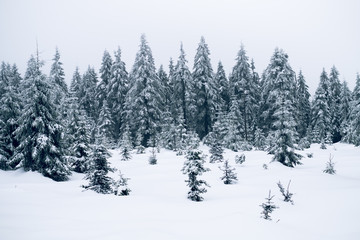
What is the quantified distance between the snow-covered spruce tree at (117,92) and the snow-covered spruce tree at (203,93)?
11230 mm

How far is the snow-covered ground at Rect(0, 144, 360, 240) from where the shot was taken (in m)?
6.17

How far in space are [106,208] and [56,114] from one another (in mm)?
11623

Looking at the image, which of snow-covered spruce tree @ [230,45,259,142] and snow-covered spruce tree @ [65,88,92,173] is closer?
snow-covered spruce tree @ [65,88,92,173]

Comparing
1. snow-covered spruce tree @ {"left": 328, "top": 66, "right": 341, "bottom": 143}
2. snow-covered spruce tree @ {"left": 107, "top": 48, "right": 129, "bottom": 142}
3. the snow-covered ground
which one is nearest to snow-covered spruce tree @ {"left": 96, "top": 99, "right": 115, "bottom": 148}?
snow-covered spruce tree @ {"left": 107, "top": 48, "right": 129, "bottom": 142}

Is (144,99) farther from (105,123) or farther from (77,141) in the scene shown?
(77,141)

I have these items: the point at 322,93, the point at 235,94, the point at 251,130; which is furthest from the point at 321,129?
the point at 235,94

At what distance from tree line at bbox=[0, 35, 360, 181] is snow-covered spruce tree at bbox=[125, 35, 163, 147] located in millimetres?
138

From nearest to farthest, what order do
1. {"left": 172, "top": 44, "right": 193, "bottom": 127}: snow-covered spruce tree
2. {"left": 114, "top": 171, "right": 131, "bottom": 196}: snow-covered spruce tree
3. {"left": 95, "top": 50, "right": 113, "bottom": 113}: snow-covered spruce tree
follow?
{"left": 114, "top": 171, "right": 131, "bottom": 196}: snow-covered spruce tree, {"left": 172, "top": 44, "right": 193, "bottom": 127}: snow-covered spruce tree, {"left": 95, "top": 50, "right": 113, "bottom": 113}: snow-covered spruce tree

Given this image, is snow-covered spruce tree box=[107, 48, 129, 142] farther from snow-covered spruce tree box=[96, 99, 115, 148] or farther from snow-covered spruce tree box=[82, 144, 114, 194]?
snow-covered spruce tree box=[82, 144, 114, 194]

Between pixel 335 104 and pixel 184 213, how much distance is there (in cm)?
4742

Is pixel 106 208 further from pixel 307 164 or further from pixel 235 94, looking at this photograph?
pixel 235 94

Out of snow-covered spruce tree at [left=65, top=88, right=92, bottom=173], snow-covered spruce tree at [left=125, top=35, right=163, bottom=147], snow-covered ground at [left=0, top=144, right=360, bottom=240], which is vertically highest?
snow-covered spruce tree at [left=125, top=35, right=163, bottom=147]

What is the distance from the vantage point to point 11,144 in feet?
62.3

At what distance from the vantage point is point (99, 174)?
12.1m
